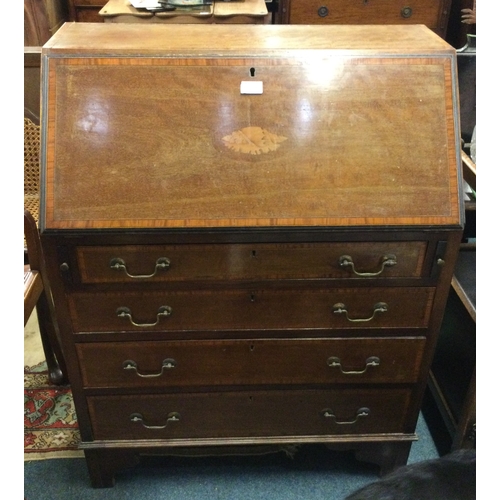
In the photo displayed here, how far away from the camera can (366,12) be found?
2355 millimetres

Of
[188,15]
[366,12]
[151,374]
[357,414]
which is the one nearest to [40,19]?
[188,15]

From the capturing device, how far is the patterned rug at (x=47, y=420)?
5.48ft

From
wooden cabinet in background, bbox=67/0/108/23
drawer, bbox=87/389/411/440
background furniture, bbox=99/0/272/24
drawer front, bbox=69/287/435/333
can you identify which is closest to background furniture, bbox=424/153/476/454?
drawer, bbox=87/389/411/440

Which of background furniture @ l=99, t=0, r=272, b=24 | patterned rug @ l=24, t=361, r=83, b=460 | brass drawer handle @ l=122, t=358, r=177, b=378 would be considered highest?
background furniture @ l=99, t=0, r=272, b=24

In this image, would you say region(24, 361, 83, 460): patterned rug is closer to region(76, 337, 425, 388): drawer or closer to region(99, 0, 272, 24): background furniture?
region(76, 337, 425, 388): drawer

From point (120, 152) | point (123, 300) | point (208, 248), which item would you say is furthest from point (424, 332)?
point (120, 152)

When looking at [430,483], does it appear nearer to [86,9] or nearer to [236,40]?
[236,40]

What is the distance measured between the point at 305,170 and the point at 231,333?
447 millimetres

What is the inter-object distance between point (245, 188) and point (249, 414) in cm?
67

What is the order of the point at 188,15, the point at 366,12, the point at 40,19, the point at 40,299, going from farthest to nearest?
the point at 40,19, the point at 366,12, the point at 188,15, the point at 40,299

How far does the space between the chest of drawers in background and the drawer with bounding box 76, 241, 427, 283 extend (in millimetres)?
1564

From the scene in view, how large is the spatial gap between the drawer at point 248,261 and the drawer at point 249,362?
0.21 metres

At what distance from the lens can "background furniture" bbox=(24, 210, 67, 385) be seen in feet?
4.58
